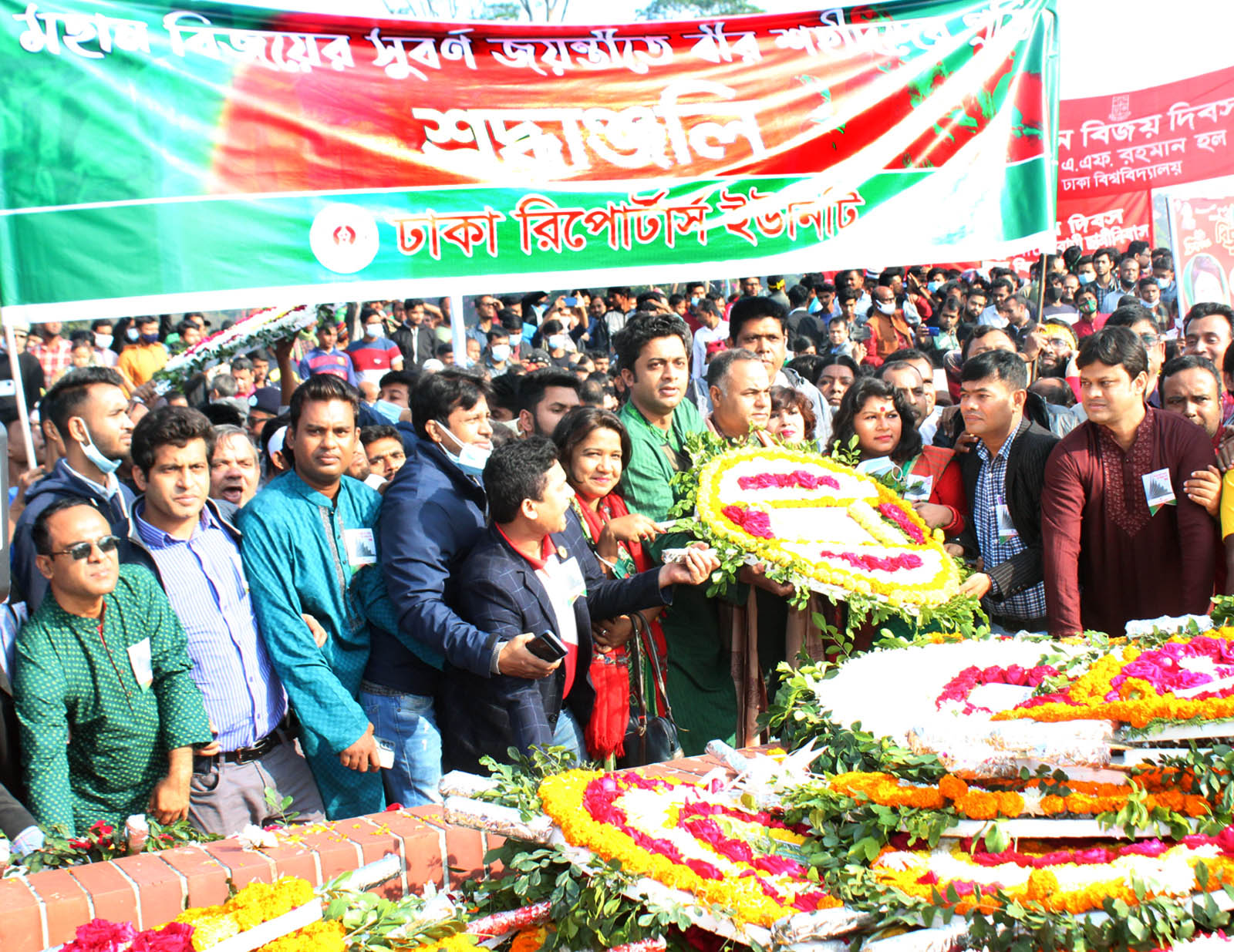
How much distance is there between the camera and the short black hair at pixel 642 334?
520 cm

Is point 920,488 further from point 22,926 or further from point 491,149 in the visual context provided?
point 22,926

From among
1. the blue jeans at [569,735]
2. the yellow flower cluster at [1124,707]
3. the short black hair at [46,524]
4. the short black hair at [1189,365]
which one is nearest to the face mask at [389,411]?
the blue jeans at [569,735]

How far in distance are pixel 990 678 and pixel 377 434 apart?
3344mm

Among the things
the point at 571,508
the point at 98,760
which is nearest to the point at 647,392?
the point at 571,508

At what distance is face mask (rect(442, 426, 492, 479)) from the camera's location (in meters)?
4.63

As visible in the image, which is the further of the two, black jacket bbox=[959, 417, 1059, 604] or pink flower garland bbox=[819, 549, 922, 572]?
black jacket bbox=[959, 417, 1059, 604]

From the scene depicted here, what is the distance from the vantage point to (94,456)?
14.7 feet

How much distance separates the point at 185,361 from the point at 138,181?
110cm

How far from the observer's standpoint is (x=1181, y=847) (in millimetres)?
2584

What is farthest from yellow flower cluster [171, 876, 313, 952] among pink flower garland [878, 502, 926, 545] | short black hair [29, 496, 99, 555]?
pink flower garland [878, 502, 926, 545]

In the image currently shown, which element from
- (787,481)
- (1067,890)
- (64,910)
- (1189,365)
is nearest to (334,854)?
(64,910)

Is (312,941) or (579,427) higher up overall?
(579,427)

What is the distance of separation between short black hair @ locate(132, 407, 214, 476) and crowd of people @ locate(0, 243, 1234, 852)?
0.04 feet

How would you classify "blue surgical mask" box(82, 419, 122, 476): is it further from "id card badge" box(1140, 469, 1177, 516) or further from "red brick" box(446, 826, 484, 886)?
"id card badge" box(1140, 469, 1177, 516)
